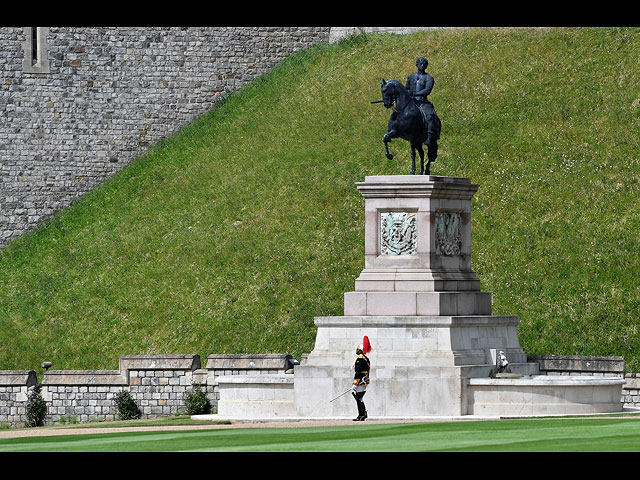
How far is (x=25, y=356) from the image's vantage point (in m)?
38.6

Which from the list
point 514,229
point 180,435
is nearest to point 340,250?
point 514,229

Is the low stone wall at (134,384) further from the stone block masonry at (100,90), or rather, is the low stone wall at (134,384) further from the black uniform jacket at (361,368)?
the stone block masonry at (100,90)

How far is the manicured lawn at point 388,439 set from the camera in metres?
19.0

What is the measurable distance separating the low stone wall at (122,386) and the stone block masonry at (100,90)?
59.7 ft

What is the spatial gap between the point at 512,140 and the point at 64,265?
13.6 m

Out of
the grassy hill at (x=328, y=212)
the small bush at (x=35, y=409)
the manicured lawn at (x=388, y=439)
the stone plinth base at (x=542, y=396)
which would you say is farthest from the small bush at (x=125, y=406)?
the stone plinth base at (x=542, y=396)

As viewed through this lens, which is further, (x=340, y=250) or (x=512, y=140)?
(x=512, y=140)

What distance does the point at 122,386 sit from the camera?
107ft

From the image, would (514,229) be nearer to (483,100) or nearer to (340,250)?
(340,250)

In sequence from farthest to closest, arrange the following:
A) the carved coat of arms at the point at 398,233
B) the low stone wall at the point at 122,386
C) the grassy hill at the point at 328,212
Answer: the grassy hill at the point at 328,212 → the low stone wall at the point at 122,386 → the carved coat of arms at the point at 398,233

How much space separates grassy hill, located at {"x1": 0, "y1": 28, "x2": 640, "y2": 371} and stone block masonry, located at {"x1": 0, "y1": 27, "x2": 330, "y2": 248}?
1164mm

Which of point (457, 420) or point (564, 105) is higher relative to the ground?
point (564, 105)

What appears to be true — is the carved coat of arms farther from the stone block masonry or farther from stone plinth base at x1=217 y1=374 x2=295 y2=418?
the stone block masonry

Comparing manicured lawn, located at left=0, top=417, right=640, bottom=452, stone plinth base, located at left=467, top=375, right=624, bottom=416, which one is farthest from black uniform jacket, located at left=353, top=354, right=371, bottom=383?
stone plinth base, located at left=467, top=375, right=624, bottom=416
